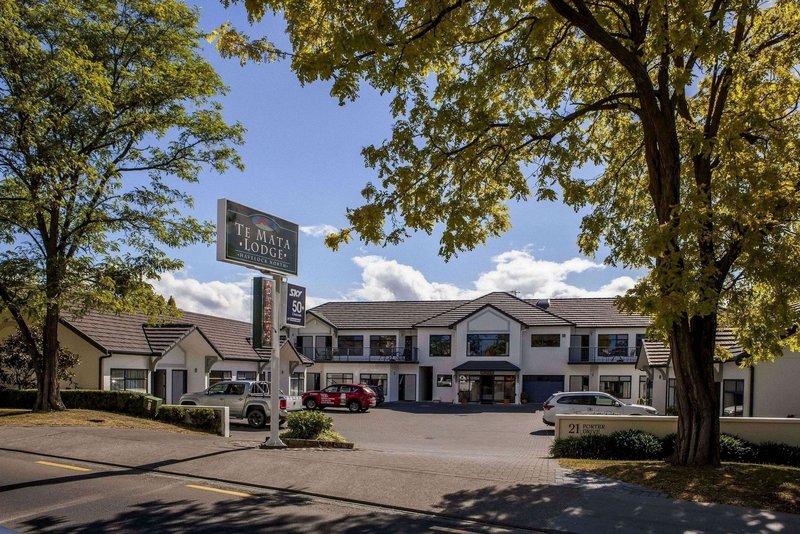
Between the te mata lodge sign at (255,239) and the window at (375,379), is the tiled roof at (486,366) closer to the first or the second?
the window at (375,379)

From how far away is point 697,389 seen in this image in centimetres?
1174

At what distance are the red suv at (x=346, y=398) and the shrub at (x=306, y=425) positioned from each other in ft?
65.1

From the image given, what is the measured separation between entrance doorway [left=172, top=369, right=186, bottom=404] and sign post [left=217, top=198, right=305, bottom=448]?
62.7ft

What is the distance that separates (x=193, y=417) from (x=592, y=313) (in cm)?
3759

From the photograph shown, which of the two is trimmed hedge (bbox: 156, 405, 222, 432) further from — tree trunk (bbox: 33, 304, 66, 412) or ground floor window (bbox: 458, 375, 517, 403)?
ground floor window (bbox: 458, 375, 517, 403)

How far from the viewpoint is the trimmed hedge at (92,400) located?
20547 mm

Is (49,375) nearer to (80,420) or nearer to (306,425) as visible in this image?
(80,420)

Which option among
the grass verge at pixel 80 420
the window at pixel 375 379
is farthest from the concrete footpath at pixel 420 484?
the window at pixel 375 379

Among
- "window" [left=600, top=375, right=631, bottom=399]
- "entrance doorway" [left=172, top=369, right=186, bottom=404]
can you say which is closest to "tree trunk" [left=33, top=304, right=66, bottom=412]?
"entrance doorway" [left=172, top=369, right=186, bottom=404]

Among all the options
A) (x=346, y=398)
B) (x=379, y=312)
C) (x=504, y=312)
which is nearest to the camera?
(x=346, y=398)

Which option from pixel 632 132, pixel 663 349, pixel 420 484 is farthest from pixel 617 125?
pixel 663 349

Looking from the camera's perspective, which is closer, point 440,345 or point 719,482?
point 719,482

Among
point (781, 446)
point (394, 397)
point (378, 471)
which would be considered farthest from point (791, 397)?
point (394, 397)

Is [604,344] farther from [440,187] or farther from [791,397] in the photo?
[440,187]
